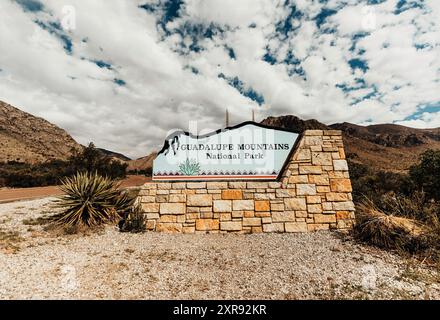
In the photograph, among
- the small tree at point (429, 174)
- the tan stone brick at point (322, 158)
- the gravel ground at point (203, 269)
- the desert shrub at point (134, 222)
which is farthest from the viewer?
the small tree at point (429, 174)

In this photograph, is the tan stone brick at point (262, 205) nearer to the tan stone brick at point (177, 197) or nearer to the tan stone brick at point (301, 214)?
the tan stone brick at point (301, 214)

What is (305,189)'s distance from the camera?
7547 mm

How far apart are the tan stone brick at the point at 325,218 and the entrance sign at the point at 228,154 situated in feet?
6.03

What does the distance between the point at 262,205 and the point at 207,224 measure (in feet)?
6.12

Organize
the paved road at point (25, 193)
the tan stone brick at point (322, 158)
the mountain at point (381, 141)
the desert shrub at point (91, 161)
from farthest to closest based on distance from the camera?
the mountain at point (381, 141) < the desert shrub at point (91, 161) < the paved road at point (25, 193) < the tan stone brick at point (322, 158)

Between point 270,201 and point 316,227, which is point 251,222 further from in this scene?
point 316,227

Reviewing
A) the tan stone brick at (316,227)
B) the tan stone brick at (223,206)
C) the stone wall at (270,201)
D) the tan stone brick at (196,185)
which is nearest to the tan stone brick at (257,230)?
the stone wall at (270,201)

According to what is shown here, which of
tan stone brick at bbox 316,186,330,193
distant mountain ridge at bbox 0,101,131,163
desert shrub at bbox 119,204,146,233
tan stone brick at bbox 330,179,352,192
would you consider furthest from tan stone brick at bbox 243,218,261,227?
distant mountain ridge at bbox 0,101,131,163

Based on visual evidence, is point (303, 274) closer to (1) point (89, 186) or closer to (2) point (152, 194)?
(2) point (152, 194)

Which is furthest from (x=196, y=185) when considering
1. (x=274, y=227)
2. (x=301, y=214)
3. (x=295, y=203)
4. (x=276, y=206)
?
(x=301, y=214)

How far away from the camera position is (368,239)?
5.80 m

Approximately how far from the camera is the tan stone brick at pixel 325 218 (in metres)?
7.39

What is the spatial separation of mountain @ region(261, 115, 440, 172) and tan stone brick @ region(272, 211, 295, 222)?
32.8 meters
